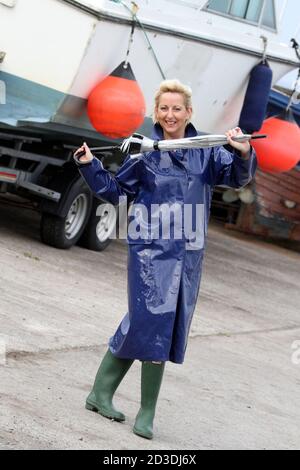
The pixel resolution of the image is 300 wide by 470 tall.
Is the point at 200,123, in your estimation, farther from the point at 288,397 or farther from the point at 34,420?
the point at 34,420

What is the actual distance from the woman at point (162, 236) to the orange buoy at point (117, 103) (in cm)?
502

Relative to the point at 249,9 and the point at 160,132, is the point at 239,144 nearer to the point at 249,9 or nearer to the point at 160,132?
the point at 160,132

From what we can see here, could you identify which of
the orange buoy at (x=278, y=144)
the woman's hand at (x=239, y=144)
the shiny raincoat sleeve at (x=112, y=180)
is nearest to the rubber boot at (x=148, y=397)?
the shiny raincoat sleeve at (x=112, y=180)

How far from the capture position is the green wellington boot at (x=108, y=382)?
20.0 ft

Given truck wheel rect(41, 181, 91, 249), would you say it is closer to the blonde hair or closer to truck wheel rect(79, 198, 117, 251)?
truck wheel rect(79, 198, 117, 251)

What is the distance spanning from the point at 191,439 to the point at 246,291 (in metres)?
7.32

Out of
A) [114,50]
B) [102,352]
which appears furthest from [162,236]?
[114,50]

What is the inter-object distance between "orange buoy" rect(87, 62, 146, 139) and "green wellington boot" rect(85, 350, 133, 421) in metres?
5.23

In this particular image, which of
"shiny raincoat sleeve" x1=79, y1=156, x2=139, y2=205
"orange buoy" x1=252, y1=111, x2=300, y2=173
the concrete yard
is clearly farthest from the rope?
"shiny raincoat sleeve" x1=79, y1=156, x2=139, y2=205

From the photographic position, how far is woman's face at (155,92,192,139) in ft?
19.6

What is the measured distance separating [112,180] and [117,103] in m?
5.13

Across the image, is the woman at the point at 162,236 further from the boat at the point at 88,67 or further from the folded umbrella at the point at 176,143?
the boat at the point at 88,67

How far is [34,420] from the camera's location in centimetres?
566

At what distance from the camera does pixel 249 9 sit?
→ 42.6 feet
